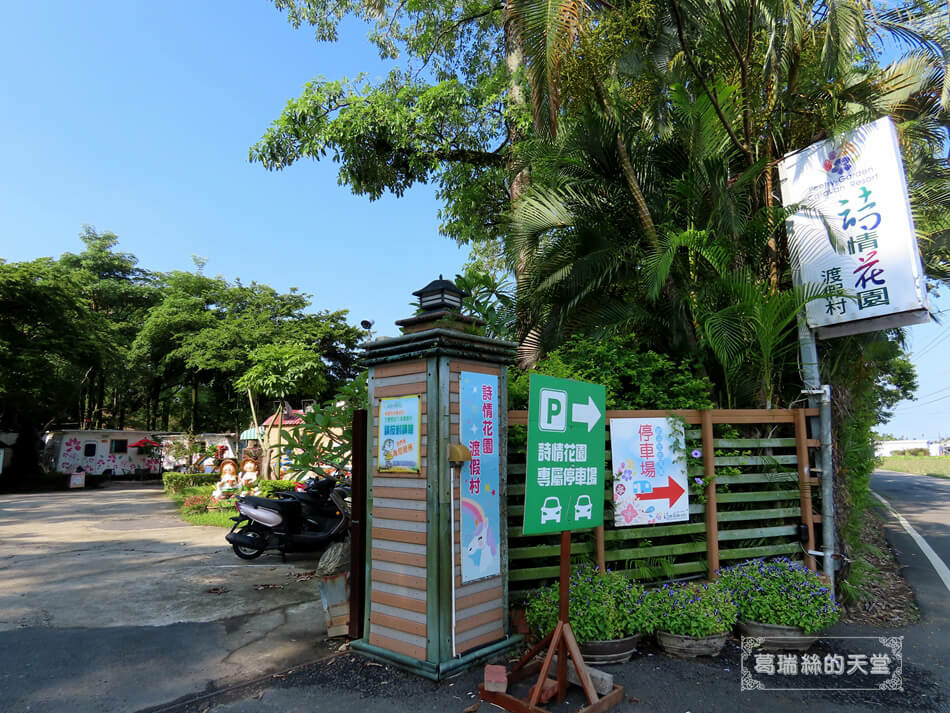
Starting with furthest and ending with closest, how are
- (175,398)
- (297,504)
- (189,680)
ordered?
(175,398)
(297,504)
(189,680)

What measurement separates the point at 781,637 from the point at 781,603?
0.25 meters

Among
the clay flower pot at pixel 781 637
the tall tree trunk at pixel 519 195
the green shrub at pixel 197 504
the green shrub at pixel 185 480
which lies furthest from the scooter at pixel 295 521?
the green shrub at pixel 185 480

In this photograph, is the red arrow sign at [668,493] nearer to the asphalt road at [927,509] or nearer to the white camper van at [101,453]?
the asphalt road at [927,509]

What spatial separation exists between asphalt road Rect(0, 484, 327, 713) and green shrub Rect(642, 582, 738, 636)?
2.77m

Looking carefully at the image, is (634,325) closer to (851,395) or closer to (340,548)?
(851,395)

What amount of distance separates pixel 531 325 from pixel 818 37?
4.79m

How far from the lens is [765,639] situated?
4.50 m

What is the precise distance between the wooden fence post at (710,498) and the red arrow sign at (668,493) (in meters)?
0.27

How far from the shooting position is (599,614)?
4195mm

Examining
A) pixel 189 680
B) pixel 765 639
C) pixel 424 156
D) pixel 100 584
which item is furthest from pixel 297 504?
pixel 424 156

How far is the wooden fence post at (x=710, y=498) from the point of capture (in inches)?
199

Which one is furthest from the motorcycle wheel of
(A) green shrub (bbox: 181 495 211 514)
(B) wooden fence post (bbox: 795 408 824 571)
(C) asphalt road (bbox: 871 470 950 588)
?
(C) asphalt road (bbox: 871 470 950 588)

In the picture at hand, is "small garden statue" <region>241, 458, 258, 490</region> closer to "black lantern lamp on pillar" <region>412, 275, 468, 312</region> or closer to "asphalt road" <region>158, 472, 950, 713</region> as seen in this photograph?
"asphalt road" <region>158, 472, 950, 713</region>

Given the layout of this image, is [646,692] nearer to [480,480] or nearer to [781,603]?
[781,603]
